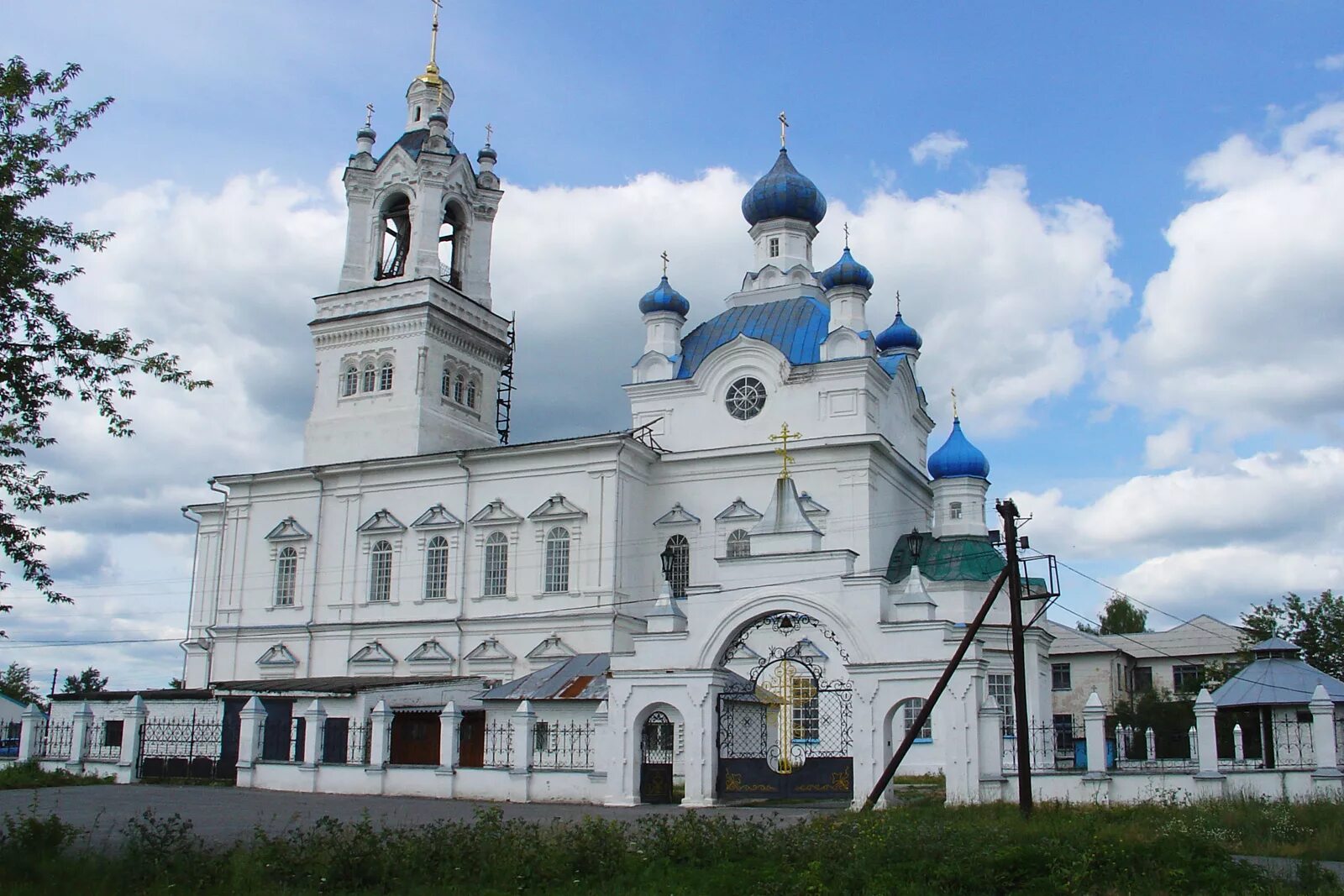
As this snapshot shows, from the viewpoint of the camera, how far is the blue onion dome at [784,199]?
35344 mm

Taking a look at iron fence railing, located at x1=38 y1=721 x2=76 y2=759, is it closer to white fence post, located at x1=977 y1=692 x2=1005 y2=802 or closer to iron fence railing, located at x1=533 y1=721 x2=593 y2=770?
iron fence railing, located at x1=533 y1=721 x2=593 y2=770

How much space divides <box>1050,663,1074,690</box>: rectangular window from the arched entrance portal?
18.6 m

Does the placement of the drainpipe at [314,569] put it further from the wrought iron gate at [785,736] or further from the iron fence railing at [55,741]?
the wrought iron gate at [785,736]

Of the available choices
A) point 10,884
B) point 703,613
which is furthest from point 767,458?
point 10,884

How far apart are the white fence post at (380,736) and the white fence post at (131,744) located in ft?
18.5

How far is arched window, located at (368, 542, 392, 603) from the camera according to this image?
32188 millimetres

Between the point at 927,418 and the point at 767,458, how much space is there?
277 inches

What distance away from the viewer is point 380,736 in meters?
22.3

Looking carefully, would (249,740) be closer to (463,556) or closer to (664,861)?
(463,556)

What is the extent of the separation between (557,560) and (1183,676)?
25.0 meters

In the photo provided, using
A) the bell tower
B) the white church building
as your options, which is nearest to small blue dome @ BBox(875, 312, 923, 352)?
the white church building

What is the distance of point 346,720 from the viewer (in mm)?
26812

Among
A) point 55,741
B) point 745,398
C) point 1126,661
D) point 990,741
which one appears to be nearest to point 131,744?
point 55,741

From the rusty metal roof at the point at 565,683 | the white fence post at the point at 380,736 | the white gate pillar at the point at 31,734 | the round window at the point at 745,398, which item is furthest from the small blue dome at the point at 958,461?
the white gate pillar at the point at 31,734
